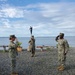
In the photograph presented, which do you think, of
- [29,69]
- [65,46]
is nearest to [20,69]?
[29,69]

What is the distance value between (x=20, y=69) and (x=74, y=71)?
3.31m

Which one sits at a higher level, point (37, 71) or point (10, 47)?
point (10, 47)

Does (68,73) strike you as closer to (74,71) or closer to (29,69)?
(74,71)

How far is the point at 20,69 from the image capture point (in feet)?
59.9

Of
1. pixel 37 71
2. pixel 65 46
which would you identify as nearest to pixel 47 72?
pixel 37 71

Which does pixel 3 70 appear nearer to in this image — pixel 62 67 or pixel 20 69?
pixel 20 69

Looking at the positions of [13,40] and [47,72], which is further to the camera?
[47,72]

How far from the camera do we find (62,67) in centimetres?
1773

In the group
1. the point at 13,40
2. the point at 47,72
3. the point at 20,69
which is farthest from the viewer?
the point at 20,69

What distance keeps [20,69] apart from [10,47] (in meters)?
2.72

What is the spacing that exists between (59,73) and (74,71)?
3.29 ft

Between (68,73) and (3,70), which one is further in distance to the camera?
(3,70)

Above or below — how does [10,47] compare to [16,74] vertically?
above

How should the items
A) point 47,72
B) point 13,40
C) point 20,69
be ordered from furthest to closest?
1. point 20,69
2. point 47,72
3. point 13,40
